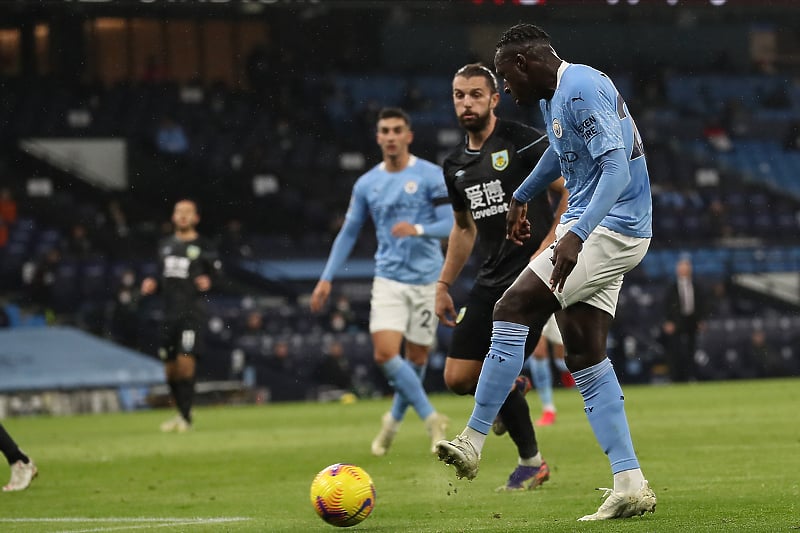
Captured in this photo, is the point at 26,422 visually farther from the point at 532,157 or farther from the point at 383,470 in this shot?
the point at 532,157

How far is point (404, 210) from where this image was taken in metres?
11.7

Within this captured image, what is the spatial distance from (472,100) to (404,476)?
2.64 metres

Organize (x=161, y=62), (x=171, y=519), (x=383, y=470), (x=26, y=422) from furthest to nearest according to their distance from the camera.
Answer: (x=161, y=62)
(x=26, y=422)
(x=383, y=470)
(x=171, y=519)

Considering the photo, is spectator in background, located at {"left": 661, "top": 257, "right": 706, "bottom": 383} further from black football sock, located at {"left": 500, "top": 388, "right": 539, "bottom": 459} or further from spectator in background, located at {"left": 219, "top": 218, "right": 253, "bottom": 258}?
black football sock, located at {"left": 500, "top": 388, "right": 539, "bottom": 459}

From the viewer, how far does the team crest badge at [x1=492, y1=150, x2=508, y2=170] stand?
857cm

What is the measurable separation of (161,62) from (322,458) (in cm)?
2654

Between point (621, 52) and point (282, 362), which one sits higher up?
point (621, 52)

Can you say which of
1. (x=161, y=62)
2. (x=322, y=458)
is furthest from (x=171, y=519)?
(x=161, y=62)

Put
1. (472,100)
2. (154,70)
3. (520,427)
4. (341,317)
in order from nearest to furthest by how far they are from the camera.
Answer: (520,427), (472,100), (341,317), (154,70)

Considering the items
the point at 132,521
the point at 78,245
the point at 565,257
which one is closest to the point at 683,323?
the point at 78,245

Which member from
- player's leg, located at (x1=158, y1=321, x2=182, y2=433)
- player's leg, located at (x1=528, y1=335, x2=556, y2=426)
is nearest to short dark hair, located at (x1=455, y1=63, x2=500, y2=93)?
player's leg, located at (x1=528, y1=335, x2=556, y2=426)

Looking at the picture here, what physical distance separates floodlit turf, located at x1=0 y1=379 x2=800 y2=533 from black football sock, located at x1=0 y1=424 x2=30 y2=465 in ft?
0.84

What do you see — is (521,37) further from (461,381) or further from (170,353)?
(170,353)

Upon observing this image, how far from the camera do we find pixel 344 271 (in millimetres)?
29438
